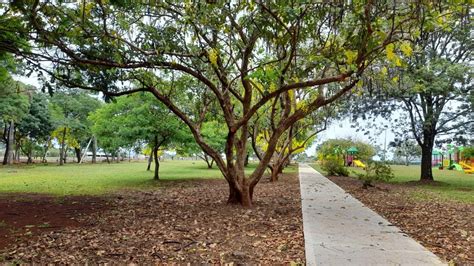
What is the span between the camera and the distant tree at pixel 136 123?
16797mm

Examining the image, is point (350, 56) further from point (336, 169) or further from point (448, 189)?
point (336, 169)

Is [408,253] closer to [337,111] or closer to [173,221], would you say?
[173,221]

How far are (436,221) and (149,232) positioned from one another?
575 centimetres

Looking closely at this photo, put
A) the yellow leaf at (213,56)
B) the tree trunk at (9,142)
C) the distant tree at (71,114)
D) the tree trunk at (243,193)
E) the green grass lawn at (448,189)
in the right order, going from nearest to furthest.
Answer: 1. the yellow leaf at (213,56)
2. the tree trunk at (243,193)
3. the green grass lawn at (448,189)
4. the tree trunk at (9,142)
5. the distant tree at (71,114)

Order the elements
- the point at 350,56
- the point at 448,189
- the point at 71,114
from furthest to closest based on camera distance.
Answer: the point at 71,114
the point at 448,189
the point at 350,56

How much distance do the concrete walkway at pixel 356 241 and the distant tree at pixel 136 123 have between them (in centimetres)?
920

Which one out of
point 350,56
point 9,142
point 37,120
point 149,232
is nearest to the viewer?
point 149,232

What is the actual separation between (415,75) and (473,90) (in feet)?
7.64

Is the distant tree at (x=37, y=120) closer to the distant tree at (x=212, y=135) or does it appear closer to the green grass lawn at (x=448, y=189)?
the distant tree at (x=212, y=135)

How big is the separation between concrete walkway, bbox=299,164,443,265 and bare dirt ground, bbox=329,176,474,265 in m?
0.28

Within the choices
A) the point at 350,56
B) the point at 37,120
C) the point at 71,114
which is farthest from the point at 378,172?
the point at 71,114

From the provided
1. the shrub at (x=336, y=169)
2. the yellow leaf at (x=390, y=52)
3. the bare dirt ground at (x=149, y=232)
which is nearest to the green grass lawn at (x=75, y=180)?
the bare dirt ground at (x=149, y=232)

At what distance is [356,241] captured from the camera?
613 centimetres

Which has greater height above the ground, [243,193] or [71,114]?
[71,114]
